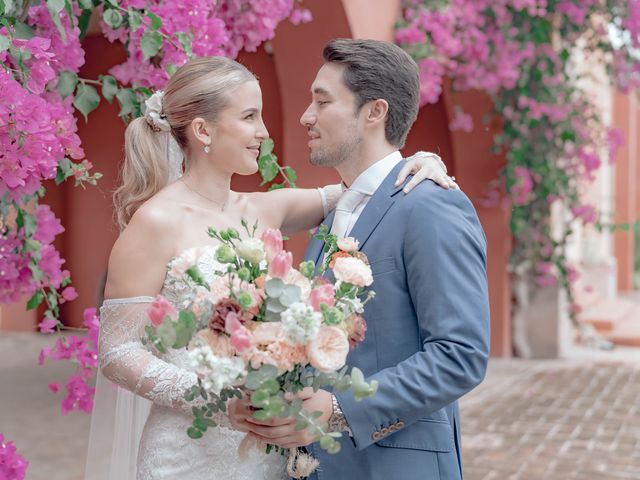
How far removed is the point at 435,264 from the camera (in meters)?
1.88

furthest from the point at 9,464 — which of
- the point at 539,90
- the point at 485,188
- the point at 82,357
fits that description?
the point at 485,188

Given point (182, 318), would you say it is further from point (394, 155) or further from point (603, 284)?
point (603, 284)

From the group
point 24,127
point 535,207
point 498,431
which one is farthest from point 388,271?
point 535,207

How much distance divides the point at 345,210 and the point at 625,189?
757 inches

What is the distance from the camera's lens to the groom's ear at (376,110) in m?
2.17

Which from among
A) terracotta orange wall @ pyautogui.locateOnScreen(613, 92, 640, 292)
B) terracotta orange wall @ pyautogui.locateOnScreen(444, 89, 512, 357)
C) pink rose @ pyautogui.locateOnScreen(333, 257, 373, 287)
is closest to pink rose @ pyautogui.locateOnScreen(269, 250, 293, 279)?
pink rose @ pyautogui.locateOnScreen(333, 257, 373, 287)

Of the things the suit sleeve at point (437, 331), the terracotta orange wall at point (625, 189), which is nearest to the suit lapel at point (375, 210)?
the suit sleeve at point (437, 331)

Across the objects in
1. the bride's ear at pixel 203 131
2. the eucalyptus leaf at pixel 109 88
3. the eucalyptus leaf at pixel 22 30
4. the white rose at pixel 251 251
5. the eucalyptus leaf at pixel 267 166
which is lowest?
the white rose at pixel 251 251

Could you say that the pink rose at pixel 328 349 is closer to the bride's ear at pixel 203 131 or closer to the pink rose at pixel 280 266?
the pink rose at pixel 280 266

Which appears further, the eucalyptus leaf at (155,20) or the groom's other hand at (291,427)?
the eucalyptus leaf at (155,20)

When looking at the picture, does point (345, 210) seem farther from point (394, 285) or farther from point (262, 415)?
point (262, 415)

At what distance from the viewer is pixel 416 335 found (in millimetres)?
1985

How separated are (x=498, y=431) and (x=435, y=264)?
474 centimetres

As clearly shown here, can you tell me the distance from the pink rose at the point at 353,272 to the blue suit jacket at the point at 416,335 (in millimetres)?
285
